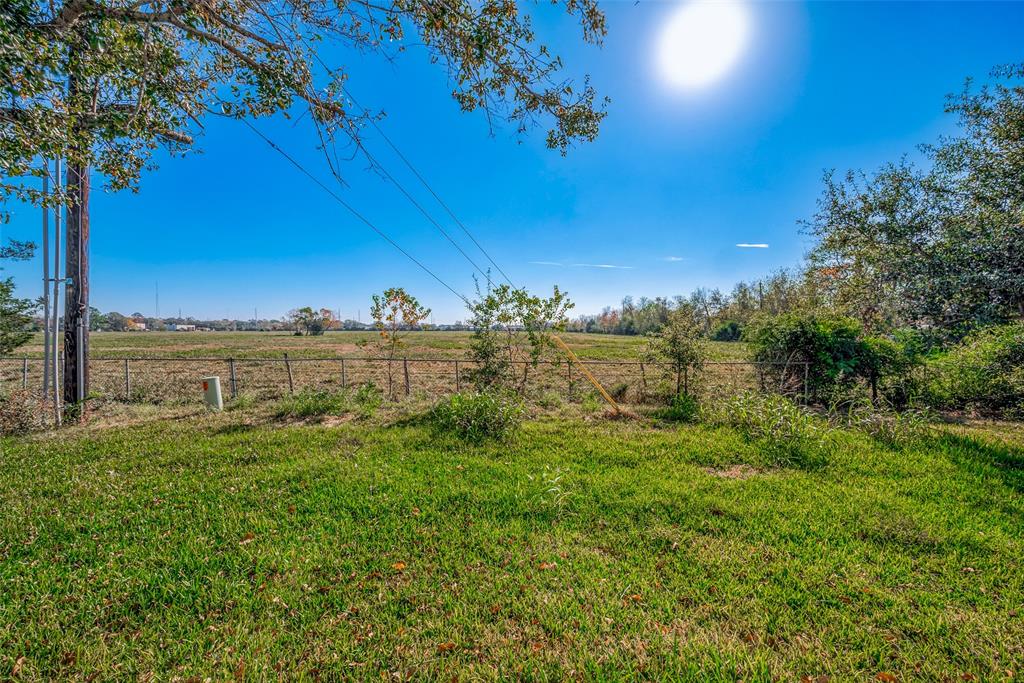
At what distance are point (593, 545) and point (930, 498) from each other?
14.3ft

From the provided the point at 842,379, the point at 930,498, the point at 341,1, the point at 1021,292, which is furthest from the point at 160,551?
the point at 842,379

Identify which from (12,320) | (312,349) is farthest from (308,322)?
(12,320)

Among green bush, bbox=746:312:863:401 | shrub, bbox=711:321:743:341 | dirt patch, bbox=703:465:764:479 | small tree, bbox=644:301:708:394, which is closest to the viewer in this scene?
dirt patch, bbox=703:465:764:479

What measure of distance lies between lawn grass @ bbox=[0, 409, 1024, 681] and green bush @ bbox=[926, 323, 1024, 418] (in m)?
2.87

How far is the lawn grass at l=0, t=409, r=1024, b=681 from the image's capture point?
220 centimetres

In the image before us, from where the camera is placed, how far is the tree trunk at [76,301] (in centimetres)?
738

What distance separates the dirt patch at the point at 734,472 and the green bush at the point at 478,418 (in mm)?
3263

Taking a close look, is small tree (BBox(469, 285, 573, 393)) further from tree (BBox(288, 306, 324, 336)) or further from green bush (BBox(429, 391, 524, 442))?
tree (BBox(288, 306, 324, 336))

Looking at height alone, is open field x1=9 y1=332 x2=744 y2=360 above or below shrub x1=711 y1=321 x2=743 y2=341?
below

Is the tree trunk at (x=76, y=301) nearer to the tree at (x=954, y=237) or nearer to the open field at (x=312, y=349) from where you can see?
the open field at (x=312, y=349)

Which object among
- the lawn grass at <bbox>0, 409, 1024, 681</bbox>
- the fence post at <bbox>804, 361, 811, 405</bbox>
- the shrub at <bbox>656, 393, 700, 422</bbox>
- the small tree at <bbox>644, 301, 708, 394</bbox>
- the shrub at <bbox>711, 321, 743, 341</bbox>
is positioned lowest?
the lawn grass at <bbox>0, 409, 1024, 681</bbox>

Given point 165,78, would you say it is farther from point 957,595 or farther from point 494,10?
point 957,595

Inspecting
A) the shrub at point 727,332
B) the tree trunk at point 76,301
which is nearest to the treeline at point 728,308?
the shrub at point 727,332

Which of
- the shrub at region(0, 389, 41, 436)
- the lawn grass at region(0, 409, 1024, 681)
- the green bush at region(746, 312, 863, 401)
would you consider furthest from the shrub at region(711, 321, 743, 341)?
the shrub at region(0, 389, 41, 436)
